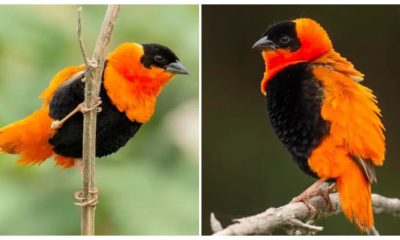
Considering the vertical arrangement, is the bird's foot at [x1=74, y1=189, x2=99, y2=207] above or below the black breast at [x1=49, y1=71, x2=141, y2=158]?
below

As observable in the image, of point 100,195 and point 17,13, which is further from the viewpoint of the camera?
point 17,13

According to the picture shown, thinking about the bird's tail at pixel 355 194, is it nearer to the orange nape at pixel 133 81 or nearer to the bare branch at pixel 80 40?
the orange nape at pixel 133 81

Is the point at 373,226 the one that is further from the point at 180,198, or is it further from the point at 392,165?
the point at 180,198

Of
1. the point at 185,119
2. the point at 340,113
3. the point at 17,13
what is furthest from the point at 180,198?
the point at 17,13

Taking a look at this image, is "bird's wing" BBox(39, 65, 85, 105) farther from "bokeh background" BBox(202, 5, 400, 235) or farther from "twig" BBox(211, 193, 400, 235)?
"twig" BBox(211, 193, 400, 235)

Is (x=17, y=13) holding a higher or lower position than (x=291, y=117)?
higher

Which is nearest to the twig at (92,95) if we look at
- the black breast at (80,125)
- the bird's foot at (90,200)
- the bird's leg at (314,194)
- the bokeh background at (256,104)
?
the bird's foot at (90,200)

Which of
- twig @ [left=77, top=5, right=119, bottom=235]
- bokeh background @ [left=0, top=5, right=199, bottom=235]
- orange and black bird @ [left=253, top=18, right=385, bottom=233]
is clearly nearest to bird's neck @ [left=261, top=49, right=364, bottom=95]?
orange and black bird @ [left=253, top=18, right=385, bottom=233]
